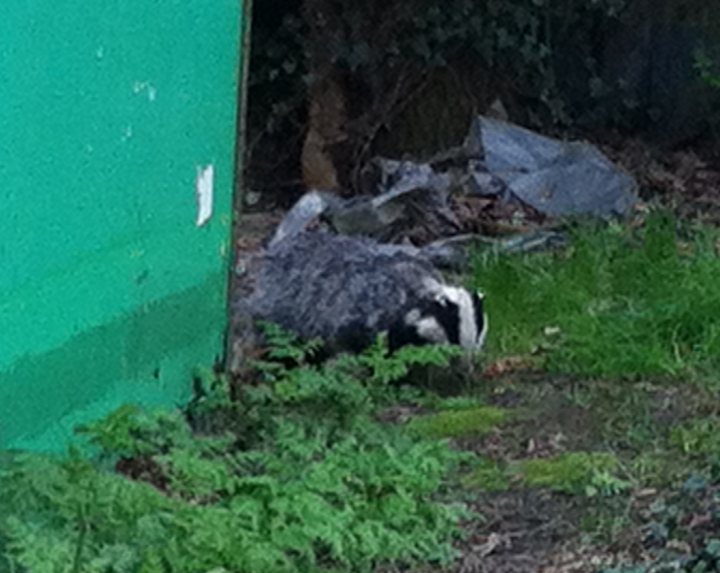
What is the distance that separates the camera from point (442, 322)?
6.36 metres

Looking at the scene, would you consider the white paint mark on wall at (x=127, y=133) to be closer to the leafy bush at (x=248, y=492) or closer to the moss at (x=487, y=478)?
the leafy bush at (x=248, y=492)

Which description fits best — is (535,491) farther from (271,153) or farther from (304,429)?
(271,153)

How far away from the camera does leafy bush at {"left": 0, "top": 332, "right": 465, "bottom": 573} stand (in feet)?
13.0

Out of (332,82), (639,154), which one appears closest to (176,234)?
(332,82)

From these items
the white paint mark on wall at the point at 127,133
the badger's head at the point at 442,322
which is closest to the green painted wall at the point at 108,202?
the white paint mark on wall at the point at 127,133

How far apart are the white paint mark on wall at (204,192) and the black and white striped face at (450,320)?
0.91m

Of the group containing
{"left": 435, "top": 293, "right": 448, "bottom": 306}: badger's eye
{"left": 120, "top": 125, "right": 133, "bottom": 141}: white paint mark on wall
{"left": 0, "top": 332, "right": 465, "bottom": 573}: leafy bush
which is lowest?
{"left": 435, "top": 293, "right": 448, "bottom": 306}: badger's eye

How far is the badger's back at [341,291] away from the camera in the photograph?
21.0 feet

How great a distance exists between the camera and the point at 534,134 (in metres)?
11.0

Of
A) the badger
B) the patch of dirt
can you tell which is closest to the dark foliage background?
the badger

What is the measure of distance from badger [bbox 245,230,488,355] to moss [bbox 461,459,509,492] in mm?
1036

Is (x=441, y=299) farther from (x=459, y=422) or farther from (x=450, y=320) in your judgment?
(x=459, y=422)

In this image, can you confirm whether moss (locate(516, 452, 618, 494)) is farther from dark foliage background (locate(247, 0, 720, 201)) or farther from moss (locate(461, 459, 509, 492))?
dark foliage background (locate(247, 0, 720, 201))

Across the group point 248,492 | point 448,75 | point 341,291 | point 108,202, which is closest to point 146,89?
point 108,202
